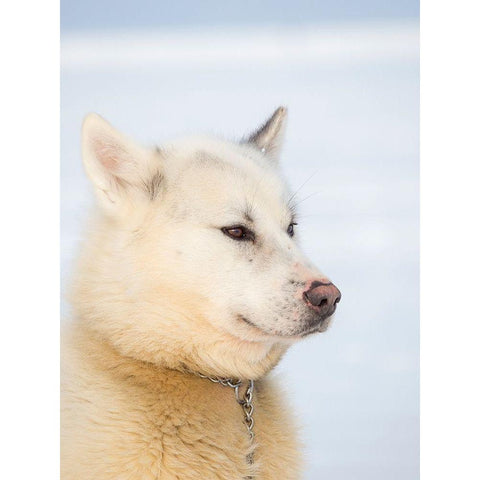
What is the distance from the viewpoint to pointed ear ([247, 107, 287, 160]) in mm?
3516

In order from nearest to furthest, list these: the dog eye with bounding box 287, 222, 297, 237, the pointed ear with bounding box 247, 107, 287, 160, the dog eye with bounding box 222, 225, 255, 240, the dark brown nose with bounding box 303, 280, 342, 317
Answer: the dark brown nose with bounding box 303, 280, 342, 317 → the dog eye with bounding box 222, 225, 255, 240 → the dog eye with bounding box 287, 222, 297, 237 → the pointed ear with bounding box 247, 107, 287, 160

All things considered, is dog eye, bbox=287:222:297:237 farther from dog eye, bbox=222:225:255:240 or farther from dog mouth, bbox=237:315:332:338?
dog mouth, bbox=237:315:332:338

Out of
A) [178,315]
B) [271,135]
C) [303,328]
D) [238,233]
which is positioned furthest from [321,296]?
[271,135]

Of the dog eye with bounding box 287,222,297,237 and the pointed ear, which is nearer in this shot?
the dog eye with bounding box 287,222,297,237

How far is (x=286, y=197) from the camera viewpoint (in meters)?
3.30

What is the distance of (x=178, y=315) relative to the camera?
3.02 m

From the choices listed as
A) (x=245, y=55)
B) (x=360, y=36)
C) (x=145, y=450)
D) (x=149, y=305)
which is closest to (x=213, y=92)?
(x=245, y=55)

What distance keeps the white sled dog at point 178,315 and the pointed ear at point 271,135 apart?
326 millimetres

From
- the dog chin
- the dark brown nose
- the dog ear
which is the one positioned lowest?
the dog chin

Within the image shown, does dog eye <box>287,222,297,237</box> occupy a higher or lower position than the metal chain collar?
higher

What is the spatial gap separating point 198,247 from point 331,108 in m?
1.12

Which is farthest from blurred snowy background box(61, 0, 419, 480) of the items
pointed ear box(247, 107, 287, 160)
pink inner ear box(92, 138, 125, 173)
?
pink inner ear box(92, 138, 125, 173)

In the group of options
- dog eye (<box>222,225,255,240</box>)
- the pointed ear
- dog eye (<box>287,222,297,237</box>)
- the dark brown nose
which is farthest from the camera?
the pointed ear

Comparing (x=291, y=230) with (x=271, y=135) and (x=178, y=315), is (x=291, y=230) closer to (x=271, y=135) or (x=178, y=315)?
(x=271, y=135)
